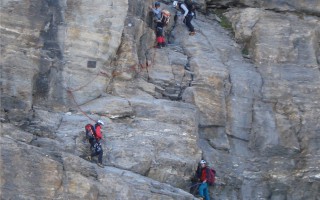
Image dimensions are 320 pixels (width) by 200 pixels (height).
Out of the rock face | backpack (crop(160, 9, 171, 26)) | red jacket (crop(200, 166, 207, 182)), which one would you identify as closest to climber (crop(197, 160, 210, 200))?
red jacket (crop(200, 166, 207, 182))

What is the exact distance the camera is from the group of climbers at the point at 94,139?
99.0 feet

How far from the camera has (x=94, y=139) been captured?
30.4m

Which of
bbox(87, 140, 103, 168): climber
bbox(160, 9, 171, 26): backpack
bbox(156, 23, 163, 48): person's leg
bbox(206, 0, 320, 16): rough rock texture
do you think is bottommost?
bbox(87, 140, 103, 168): climber

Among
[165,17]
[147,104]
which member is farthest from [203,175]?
[165,17]

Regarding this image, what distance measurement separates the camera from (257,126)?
3478 cm

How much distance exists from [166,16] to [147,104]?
5525 mm

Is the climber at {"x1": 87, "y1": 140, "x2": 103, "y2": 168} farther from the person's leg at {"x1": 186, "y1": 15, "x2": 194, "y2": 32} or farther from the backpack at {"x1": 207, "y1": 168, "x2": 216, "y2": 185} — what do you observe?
the person's leg at {"x1": 186, "y1": 15, "x2": 194, "y2": 32}

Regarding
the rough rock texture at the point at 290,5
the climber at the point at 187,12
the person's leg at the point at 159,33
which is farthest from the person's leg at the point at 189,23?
the rough rock texture at the point at 290,5

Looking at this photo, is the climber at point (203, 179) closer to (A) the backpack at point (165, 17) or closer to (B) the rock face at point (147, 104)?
(B) the rock face at point (147, 104)

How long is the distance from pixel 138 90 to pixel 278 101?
5.66 metres

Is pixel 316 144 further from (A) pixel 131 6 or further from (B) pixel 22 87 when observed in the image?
(B) pixel 22 87

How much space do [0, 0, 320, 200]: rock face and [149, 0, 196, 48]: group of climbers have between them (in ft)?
1.20

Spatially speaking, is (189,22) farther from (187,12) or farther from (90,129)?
(90,129)

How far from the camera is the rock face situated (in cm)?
2917
